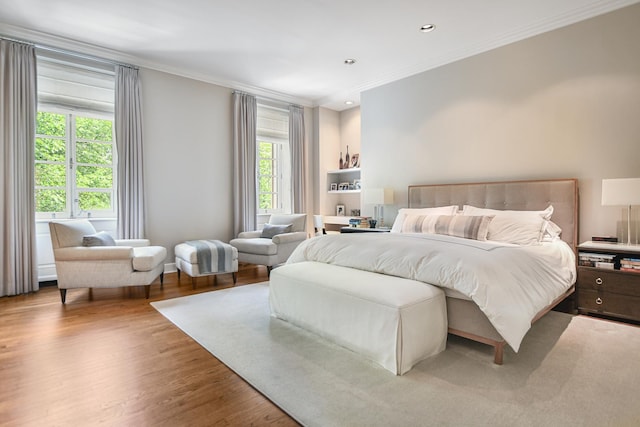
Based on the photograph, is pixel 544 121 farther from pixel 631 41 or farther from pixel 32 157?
pixel 32 157

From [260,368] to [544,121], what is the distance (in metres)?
3.86

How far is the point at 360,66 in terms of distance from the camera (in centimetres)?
503

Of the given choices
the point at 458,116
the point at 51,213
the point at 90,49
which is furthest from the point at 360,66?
the point at 51,213

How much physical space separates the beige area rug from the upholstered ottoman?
1.34 metres

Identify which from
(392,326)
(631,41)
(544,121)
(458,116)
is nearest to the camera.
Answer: (392,326)

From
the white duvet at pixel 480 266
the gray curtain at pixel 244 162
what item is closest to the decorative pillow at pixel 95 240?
the gray curtain at pixel 244 162

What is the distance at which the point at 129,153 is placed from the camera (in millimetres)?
4598

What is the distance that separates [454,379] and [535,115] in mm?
3240

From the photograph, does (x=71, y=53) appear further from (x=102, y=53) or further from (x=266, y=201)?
(x=266, y=201)

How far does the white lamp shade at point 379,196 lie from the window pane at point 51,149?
411 centimetres

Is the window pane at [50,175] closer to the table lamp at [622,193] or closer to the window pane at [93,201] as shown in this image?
the window pane at [93,201]

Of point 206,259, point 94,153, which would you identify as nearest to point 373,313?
point 206,259

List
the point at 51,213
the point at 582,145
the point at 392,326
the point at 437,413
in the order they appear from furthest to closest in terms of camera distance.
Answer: the point at 51,213
the point at 582,145
the point at 392,326
the point at 437,413

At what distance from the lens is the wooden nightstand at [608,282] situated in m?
2.93
